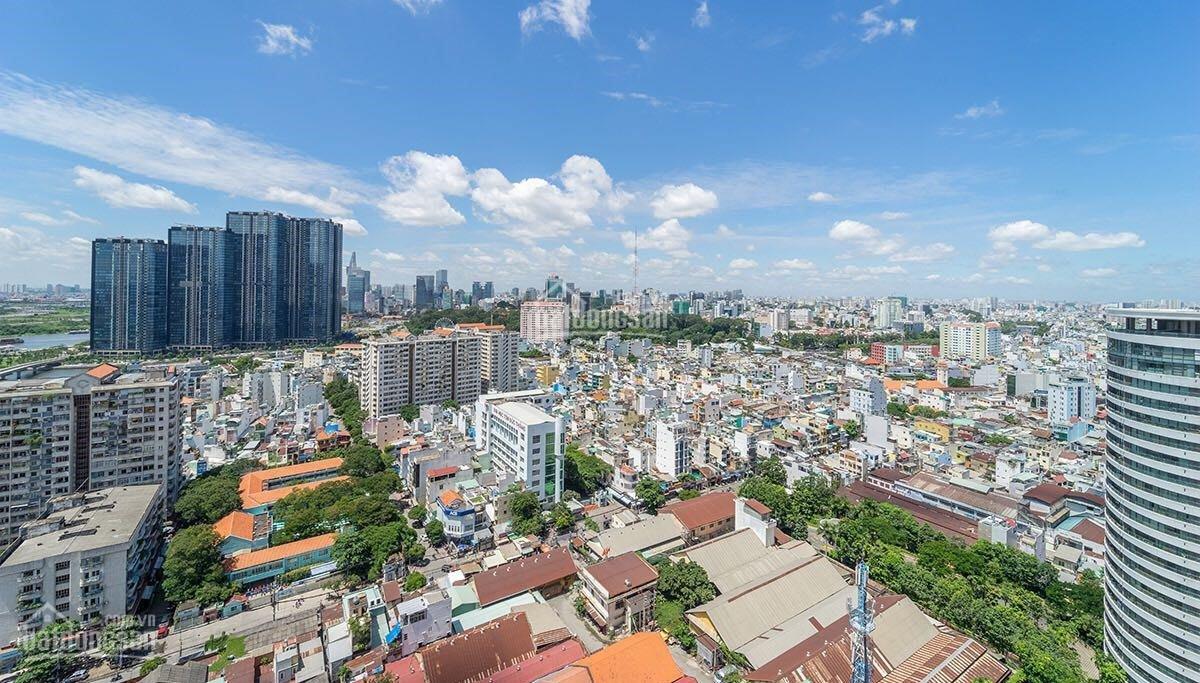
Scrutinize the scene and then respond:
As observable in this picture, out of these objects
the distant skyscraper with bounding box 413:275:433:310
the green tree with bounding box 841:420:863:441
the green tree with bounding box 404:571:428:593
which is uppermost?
the distant skyscraper with bounding box 413:275:433:310

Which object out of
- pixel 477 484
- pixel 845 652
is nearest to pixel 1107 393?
pixel 845 652

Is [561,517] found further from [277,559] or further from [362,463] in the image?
[362,463]

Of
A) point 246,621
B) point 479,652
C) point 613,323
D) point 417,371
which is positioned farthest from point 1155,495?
point 613,323

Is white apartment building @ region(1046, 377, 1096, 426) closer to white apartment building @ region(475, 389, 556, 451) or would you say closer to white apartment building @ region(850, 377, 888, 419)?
white apartment building @ region(850, 377, 888, 419)

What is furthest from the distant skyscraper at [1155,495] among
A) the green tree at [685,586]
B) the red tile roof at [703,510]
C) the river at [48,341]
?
the river at [48,341]

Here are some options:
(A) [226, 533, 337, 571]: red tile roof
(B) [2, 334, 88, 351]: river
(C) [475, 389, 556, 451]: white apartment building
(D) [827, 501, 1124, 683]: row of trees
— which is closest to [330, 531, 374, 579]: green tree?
(A) [226, 533, 337, 571]: red tile roof

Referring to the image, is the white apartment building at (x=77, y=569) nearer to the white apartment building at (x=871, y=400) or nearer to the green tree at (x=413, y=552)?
the green tree at (x=413, y=552)
